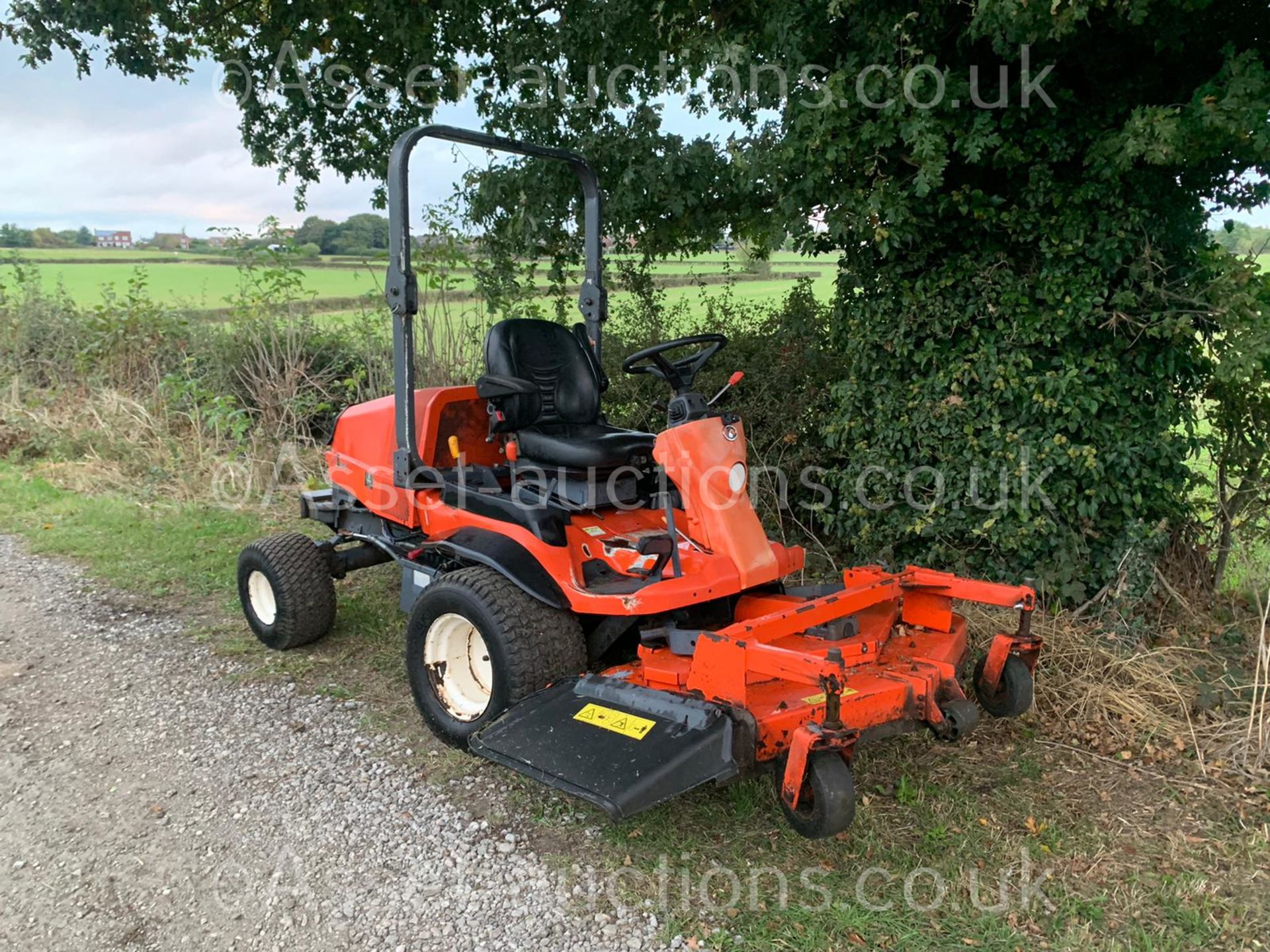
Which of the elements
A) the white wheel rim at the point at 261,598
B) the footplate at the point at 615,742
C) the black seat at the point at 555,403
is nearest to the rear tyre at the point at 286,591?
the white wheel rim at the point at 261,598

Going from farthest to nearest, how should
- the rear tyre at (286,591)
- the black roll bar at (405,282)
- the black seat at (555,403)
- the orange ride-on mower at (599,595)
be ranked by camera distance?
the rear tyre at (286,591) → the black seat at (555,403) → the black roll bar at (405,282) → the orange ride-on mower at (599,595)

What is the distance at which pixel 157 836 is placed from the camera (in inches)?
123

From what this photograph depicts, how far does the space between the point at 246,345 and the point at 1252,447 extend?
7900 mm

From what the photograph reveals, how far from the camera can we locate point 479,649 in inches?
146

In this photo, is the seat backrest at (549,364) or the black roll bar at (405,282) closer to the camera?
the black roll bar at (405,282)

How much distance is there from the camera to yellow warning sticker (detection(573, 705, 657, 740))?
286 centimetres

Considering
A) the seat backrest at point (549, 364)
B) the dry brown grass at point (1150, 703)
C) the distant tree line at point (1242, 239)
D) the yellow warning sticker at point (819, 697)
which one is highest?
the distant tree line at point (1242, 239)

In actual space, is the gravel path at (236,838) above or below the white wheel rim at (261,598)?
below

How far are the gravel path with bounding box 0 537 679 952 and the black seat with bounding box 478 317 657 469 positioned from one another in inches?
52.8

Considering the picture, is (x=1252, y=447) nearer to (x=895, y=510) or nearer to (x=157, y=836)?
(x=895, y=510)

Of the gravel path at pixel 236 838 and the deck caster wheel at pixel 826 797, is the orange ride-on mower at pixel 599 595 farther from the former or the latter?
the gravel path at pixel 236 838

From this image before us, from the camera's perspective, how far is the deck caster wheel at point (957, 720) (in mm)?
3006

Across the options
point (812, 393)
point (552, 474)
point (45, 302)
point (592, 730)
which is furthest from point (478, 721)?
point (45, 302)

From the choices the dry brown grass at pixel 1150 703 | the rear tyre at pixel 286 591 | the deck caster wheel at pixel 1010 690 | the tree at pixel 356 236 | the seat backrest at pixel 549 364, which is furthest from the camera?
the tree at pixel 356 236
